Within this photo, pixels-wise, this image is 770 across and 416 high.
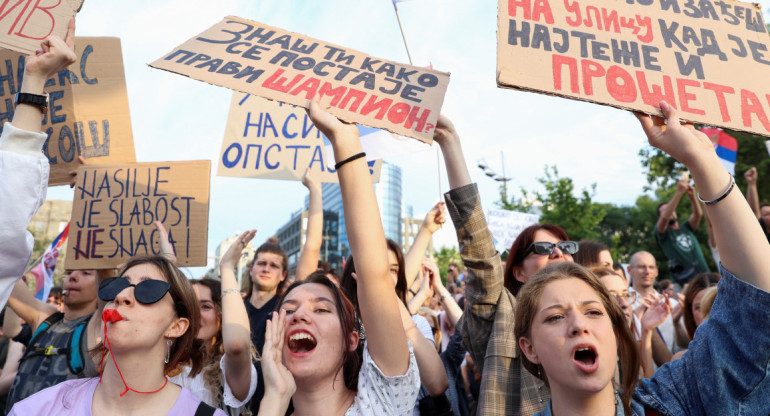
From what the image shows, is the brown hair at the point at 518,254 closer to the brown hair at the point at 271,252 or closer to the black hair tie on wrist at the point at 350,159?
the black hair tie on wrist at the point at 350,159

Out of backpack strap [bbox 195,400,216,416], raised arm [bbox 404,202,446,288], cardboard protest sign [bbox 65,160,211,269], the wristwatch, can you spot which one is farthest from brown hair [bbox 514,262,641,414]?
cardboard protest sign [bbox 65,160,211,269]

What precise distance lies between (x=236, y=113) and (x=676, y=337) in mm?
4595

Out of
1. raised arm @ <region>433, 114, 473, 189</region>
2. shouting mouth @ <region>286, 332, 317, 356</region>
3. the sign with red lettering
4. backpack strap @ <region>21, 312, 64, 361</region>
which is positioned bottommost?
shouting mouth @ <region>286, 332, 317, 356</region>

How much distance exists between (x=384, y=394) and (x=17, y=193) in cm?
155

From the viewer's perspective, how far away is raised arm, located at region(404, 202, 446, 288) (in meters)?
3.83

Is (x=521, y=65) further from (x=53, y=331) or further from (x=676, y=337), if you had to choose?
(x=676, y=337)

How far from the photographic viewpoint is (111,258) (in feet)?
12.3

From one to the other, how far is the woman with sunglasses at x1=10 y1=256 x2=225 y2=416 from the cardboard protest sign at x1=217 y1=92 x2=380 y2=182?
2735 mm

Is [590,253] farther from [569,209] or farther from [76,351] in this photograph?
[569,209]

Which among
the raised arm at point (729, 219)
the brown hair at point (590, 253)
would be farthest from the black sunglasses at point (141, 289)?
the brown hair at point (590, 253)

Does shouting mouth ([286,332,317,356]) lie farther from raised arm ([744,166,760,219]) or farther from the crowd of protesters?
raised arm ([744,166,760,219])

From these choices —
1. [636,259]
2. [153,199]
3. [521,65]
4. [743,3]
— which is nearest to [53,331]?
[153,199]

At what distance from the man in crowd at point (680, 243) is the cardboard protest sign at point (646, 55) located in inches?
185

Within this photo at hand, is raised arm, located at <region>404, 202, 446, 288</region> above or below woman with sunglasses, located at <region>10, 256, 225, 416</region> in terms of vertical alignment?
above
